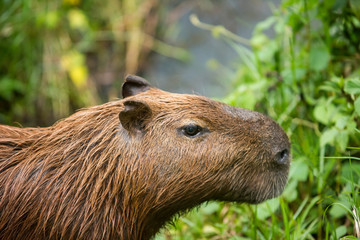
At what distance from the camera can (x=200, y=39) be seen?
9031mm

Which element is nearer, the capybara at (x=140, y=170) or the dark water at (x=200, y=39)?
the capybara at (x=140, y=170)

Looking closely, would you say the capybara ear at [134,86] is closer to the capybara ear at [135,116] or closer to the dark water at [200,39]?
the capybara ear at [135,116]

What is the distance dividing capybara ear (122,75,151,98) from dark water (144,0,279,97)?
5206mm

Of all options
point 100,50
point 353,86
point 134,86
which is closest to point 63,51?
point 100,50

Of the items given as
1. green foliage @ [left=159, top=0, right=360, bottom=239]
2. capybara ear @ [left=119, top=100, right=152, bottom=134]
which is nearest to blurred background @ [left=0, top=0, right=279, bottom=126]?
green foliage @ [left=159, top=0, right=360, bottom=239]

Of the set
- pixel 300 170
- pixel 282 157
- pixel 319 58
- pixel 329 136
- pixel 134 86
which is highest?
pixel 319 58

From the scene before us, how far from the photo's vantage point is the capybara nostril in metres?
2.86

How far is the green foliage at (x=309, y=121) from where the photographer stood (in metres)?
3.40

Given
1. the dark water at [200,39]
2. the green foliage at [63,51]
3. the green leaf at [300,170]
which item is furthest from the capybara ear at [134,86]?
the dark water at [200,39]

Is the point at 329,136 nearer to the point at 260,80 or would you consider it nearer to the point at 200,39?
the point at 260,80

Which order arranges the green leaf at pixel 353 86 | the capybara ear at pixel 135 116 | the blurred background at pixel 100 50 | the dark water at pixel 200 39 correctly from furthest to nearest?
the dark water at pixel 200 39
the blurred background at pixel 100 50
the green leaf at pixel 353 86
the capybara ear at pixel 135 116

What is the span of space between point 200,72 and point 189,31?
0.87 meters

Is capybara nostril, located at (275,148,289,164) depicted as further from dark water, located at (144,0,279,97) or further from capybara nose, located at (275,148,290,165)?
dark water, located at (144,0,279,97)

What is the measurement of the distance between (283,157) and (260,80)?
166 centimetres
